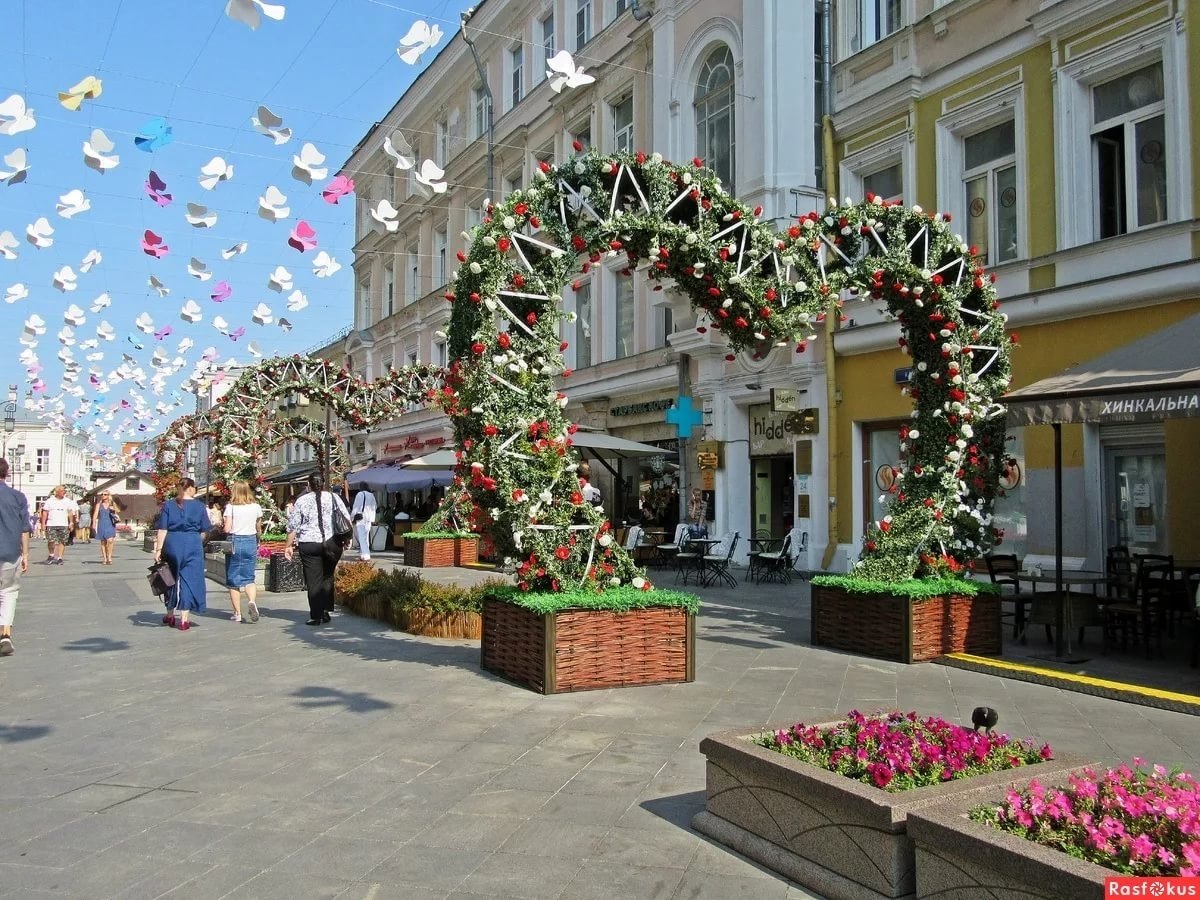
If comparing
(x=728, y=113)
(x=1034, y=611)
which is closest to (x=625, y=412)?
(x=728, y=113)

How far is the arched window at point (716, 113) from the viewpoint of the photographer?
18422 millimetres

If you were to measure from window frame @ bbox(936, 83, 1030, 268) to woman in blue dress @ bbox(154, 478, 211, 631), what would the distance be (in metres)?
10.3

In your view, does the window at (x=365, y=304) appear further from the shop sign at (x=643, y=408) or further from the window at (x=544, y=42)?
the shop sign at (x=643, y=408)

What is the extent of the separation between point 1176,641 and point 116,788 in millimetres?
9171

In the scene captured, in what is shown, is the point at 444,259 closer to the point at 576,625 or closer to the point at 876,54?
the point at 876,54

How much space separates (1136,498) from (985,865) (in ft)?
34.3

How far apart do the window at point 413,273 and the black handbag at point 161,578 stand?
2559 centimetres

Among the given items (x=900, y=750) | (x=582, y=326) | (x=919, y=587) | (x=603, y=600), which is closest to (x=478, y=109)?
(x=582, y=326)

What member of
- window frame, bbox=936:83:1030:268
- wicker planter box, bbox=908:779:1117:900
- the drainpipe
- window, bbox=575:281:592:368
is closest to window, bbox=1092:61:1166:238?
window frame, bbox=936:83:1030:268

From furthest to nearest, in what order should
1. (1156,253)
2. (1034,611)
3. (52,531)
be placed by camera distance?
(52,531), (1156,253), (1034,611)

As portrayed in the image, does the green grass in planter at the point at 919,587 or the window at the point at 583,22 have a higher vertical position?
the window at the point at 583,22

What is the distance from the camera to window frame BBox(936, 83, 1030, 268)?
42.9 feet

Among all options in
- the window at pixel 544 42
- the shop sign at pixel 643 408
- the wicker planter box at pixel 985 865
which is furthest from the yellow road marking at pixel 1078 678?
the window at pixel 544 42

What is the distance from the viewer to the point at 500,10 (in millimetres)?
27234
